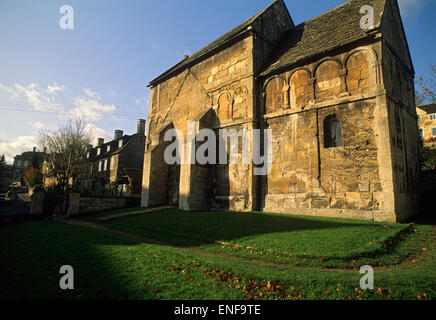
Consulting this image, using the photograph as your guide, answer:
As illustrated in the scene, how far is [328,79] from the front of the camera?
1208cm

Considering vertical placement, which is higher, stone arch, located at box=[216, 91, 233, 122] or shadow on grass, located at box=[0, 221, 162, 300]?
stone arch, located at box=[216, 91, 233, 122]

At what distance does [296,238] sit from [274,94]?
9.18m

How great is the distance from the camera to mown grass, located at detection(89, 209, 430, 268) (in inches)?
245

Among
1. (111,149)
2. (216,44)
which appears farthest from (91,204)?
(111,149)

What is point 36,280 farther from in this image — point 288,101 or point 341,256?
point 288,101

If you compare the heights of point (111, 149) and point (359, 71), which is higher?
point (111, 149)

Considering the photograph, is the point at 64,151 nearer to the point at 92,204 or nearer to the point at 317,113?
the point at 92,204

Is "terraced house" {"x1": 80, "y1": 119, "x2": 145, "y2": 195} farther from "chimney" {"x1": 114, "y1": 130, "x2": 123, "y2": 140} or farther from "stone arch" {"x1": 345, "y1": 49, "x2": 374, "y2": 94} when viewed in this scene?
"stone arch" {"x1": 345, "y1": 49, "x2": 374, "y2": 94}

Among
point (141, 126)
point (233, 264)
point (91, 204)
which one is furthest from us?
point (141, 126)

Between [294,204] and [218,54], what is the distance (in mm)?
12031

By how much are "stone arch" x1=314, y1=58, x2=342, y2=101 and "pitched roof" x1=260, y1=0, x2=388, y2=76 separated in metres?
0.68

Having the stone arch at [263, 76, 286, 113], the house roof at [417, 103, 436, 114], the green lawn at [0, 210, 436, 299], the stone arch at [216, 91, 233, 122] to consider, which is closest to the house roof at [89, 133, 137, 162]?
the stone arch at [216, 91, 233, 122]

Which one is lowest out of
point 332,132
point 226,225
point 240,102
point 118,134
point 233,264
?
point 233,264
